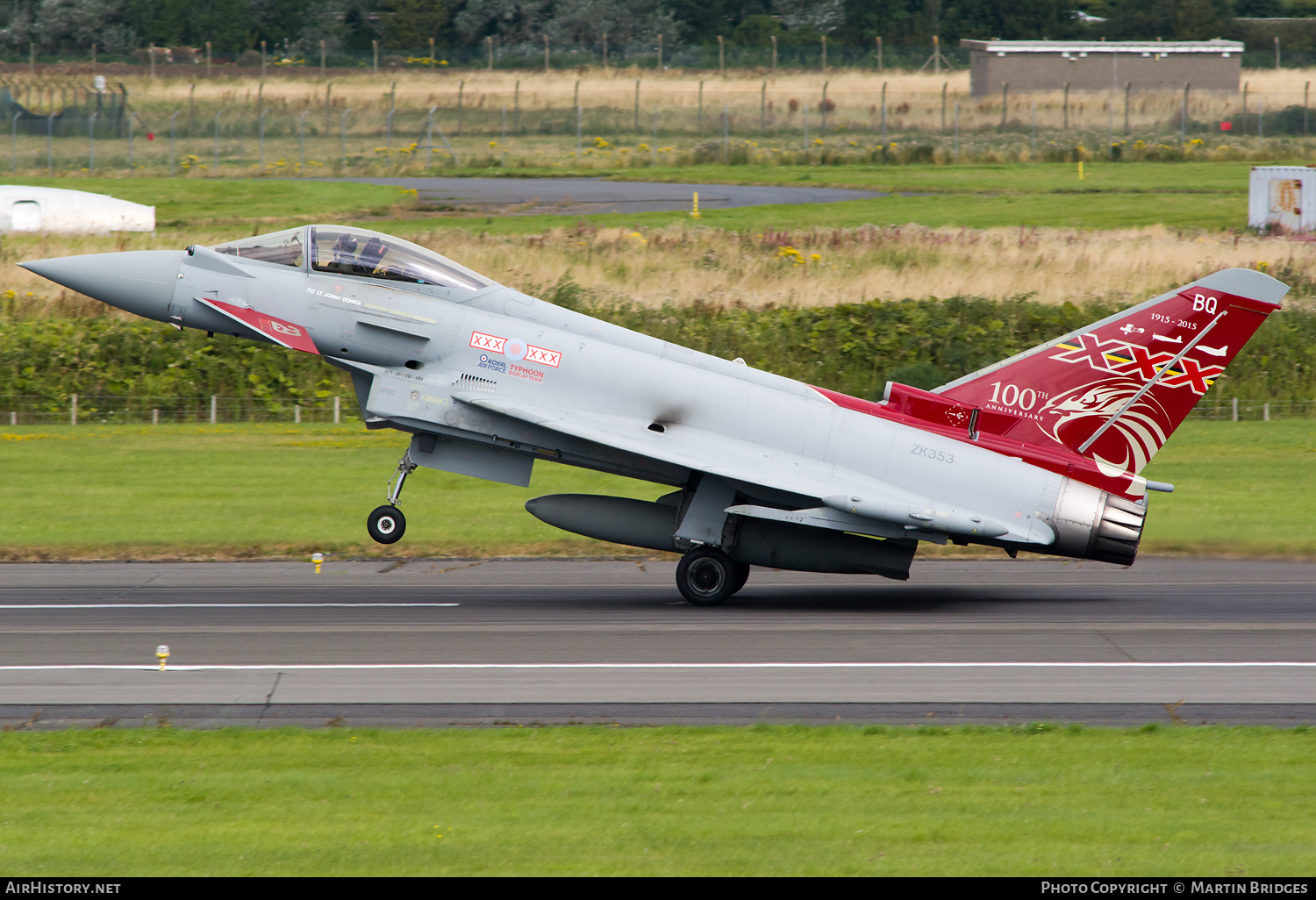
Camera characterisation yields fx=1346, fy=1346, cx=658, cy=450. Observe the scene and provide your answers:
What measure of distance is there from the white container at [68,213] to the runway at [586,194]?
11.0 m

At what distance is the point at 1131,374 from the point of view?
646 inches

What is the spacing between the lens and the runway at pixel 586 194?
4975cm

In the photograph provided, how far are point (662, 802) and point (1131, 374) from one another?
9.89 m

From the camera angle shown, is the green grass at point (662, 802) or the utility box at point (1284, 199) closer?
the green grass at point (662, 802)

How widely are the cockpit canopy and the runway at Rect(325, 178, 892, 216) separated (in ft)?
104

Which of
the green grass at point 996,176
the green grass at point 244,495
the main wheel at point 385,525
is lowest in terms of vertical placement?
the green grass at point 244,495

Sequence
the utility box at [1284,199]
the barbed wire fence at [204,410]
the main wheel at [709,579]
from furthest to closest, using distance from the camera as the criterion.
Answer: the utility box at [1284,199]
the barbed wire fence at [204,410]
the main wheel at [709,579]

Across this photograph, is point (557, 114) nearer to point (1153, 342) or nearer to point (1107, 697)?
point (1153, 342)

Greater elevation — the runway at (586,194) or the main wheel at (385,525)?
the runway at (586,194)

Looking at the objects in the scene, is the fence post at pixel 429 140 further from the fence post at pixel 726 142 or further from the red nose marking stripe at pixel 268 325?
the red nose marking stripe at pixel 268 325

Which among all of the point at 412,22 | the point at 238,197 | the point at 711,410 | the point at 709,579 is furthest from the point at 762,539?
the point at 412,22

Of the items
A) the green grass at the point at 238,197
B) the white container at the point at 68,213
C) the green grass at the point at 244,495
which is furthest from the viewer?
the green grass at the point at 238,197

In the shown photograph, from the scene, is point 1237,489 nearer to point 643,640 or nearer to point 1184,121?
point 643,640

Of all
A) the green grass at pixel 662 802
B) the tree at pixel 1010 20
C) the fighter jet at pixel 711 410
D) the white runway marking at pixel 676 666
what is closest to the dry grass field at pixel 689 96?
the tree at pixel 1010 20
